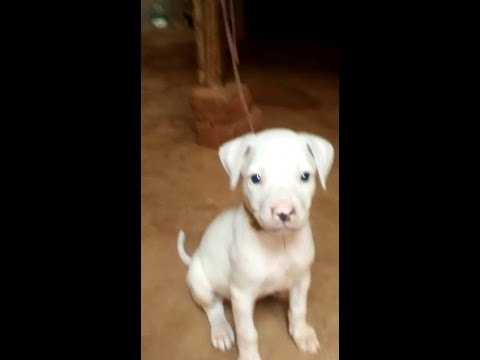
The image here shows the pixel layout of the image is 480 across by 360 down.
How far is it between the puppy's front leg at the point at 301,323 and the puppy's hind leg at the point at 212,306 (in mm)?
133

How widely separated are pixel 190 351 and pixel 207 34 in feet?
3.05

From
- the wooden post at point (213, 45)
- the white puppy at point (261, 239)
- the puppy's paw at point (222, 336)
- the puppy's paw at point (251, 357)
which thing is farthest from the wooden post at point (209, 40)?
the puppy's paw at point (251, 357)

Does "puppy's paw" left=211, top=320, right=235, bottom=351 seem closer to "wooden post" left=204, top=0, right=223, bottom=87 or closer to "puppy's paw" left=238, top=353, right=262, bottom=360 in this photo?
"puppy's paw" left=238, top=353, right=262, bottom=360

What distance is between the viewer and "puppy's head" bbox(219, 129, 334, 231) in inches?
43.5

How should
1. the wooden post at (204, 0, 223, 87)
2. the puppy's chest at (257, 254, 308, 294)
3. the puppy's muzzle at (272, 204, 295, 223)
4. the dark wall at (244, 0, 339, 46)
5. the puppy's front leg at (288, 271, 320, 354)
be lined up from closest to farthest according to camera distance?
the puppy's muzzle at (272, 204, 295, 223) → the puppy's chest at (257, 254, 308, 294) → the puppy's front leg at (288, 271, 320, 354) → the wooden post at (204, 0, 223, 87) → the dark wall at (244, 0, 339, 46)

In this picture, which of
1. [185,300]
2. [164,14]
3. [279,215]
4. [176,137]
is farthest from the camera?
[164,14]

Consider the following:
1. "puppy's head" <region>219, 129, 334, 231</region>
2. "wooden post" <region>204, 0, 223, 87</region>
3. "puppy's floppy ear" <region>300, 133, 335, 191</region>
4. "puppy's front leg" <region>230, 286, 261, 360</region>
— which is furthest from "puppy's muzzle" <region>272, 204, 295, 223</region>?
"wooden post" <region>204, 0, 223, 87</region>

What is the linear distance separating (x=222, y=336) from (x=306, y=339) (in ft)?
0.58

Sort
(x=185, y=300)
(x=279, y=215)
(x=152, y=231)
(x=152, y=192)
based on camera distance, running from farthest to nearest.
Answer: (x=152, y=192) → (x=152, y=231) → (x=185, y=300) → (x=279, y=215)

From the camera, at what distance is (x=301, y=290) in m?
1.33

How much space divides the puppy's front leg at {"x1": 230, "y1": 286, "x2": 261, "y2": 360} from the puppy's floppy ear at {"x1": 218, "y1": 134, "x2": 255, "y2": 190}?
216 millimetres

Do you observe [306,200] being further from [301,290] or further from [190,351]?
[190,351]
